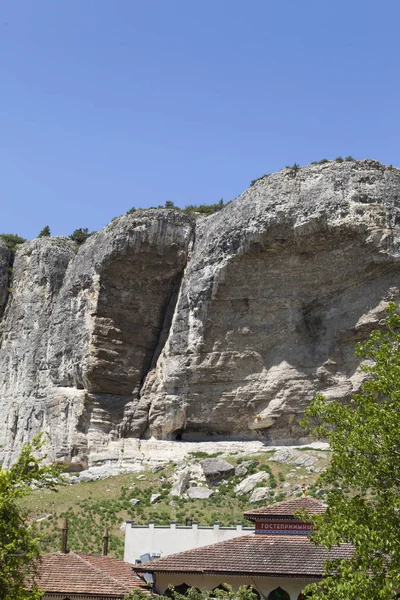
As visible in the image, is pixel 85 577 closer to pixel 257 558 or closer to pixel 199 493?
Result: pixel 257 558

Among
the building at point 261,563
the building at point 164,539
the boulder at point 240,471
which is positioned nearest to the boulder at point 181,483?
the boulder at point 240,471

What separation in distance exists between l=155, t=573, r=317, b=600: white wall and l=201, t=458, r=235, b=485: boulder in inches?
888

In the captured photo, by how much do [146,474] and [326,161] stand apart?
2251 cm

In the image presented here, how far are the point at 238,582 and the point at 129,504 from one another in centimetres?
2131

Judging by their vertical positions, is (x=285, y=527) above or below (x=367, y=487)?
below

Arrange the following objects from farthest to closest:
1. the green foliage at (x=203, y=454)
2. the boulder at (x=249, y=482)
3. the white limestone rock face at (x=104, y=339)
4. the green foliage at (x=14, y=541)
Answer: the white limestone rock face at (x=104, y=339) < the green foliage at (x=203, y=454) < the boulder at (x=249, y=482) < the green foliage at (x=14, y=541)

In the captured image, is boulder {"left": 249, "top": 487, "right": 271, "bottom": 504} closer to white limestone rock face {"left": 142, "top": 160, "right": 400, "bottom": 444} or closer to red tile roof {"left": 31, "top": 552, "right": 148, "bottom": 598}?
white limestone rock face {"left": 142, "top": 160, "right": 400, "bottom": 444}

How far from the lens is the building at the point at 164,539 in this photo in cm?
2805

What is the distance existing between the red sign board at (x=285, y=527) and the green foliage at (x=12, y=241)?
4793cm

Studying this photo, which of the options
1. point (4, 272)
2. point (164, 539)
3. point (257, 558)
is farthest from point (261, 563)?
point (4, 272)

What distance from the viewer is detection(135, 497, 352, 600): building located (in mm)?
21859

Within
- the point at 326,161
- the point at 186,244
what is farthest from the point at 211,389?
the point at 326,161

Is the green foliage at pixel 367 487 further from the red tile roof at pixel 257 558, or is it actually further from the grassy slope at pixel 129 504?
the grassy slope at pixel 129 504

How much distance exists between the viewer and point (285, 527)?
24.4 metres
